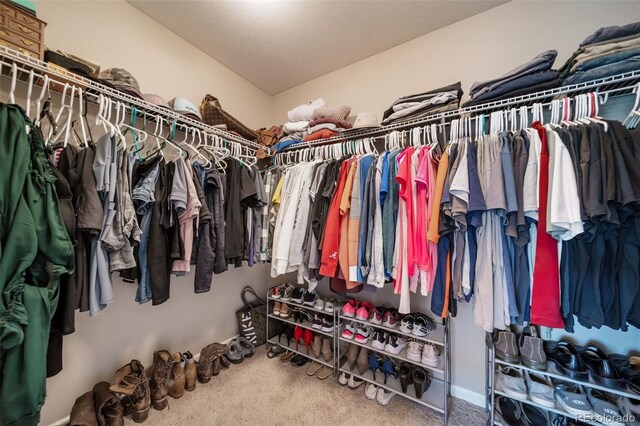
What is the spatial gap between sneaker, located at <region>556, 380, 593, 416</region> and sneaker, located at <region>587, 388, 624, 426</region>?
24 millimetres

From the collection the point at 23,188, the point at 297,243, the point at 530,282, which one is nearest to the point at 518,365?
the point at 530,282

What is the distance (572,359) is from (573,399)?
0.59ft

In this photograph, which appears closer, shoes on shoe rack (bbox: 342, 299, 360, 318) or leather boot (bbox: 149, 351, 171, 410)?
leather boot (bbox: 149, 351, 171, 410)

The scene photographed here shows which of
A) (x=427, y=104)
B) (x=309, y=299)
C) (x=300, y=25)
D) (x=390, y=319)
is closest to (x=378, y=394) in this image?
(x=390, y=319)

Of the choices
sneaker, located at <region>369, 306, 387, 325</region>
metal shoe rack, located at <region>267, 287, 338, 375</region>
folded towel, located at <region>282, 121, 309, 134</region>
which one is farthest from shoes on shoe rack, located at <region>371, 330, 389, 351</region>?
folded towel, located at <region>282, 121, 309, 134</region>

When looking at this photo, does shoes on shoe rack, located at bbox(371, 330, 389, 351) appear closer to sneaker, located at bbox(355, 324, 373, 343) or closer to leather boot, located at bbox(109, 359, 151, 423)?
sneaker, located at bbox(355, 324, 373, 343)

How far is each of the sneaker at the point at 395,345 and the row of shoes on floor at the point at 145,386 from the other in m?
1.26

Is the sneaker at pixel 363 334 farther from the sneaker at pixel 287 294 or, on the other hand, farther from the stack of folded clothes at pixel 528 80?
the stack of folded clothes at pixel 528 80

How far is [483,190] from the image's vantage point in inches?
41.3

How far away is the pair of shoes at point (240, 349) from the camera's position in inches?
75.2

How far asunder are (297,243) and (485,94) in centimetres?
137

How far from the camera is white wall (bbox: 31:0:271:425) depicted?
130cm

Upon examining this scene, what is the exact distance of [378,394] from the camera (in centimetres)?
154

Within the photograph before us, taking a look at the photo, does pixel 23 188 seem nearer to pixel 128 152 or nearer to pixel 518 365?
pixel 128 152
